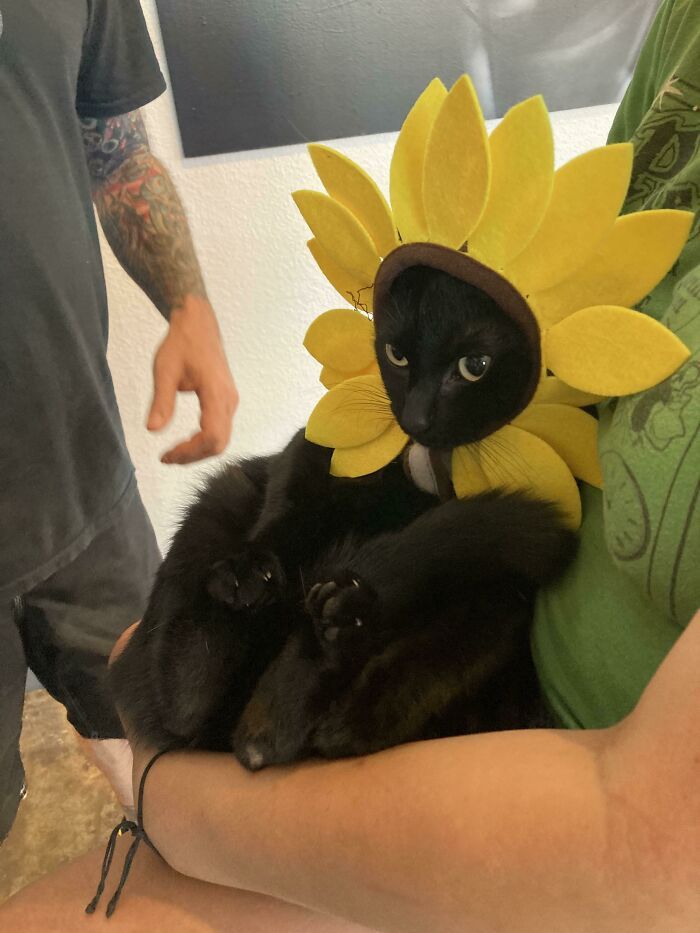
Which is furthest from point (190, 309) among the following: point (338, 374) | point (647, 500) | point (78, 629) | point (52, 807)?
point (52, 807)

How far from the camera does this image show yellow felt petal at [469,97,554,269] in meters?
0.41

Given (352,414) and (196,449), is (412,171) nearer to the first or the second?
(352,414)

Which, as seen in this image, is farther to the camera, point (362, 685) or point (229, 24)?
point (229, 24)

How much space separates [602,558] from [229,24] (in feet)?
3.15

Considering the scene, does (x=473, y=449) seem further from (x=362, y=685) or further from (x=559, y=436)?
(x=362, y=685)

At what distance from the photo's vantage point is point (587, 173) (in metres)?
Answer: 0.40

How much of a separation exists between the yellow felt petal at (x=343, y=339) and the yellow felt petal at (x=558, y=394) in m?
0.17

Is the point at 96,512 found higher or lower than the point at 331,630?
lower

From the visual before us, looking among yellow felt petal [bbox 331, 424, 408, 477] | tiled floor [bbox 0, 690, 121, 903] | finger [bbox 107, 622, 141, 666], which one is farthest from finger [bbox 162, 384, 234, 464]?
tiled floor [bbox 0, 690, 121, 903]

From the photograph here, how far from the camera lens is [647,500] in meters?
0.36

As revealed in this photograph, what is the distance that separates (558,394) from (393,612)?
0.70 ft

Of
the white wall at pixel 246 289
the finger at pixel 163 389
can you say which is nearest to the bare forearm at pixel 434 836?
the finger at pixel 163 389

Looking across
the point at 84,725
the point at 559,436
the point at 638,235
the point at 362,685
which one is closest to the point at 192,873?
the point at 362,685

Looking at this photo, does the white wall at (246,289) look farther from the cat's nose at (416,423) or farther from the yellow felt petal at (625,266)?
the yellow felt petal at (625,266)
